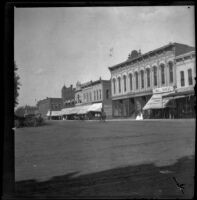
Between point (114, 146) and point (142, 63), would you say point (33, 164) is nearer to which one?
point (114, 146)

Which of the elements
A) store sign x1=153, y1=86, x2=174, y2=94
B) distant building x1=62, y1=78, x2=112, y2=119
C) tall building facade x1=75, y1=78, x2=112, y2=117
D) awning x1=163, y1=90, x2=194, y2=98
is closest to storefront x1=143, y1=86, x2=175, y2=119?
store sign x1=153, y1=86, x2=174, y2=94

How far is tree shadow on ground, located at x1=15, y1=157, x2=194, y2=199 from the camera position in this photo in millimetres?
3559

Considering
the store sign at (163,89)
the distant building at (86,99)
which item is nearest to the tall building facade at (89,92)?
the distant building at (86,99)

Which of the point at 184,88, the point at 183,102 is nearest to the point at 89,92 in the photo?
the point at 183,102

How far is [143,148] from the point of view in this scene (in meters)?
7.50

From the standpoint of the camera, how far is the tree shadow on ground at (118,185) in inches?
140

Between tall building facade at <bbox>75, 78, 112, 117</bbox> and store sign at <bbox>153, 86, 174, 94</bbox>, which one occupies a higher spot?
store sign at <bbox>153, 86, 174, 94</bbox>

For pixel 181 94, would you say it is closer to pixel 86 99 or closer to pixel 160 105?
pixel 160 105

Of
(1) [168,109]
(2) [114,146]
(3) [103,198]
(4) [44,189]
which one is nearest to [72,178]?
(4) [44,189]

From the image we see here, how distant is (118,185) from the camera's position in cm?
400

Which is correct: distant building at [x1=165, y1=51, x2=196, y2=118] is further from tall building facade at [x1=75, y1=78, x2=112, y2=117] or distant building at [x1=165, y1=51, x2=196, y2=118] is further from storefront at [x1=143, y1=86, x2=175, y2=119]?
tall building facade at [x1=75, y1=78, x2=112, y2=117]

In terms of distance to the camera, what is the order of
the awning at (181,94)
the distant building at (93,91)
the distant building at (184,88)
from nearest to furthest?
the distant building at (93,91) → the distant building at (184,88) → the awning at (181,94)

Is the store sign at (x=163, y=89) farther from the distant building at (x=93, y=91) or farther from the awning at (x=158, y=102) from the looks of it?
the distant building at (x=93, y=91)

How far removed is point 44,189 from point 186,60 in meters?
21.0
